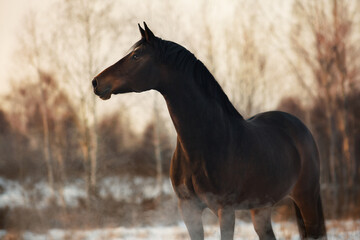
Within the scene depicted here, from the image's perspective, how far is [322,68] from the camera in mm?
11945

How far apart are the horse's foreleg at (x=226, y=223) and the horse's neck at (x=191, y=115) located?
565mm

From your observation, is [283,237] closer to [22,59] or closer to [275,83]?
[275,83]

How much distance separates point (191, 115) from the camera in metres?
3.22

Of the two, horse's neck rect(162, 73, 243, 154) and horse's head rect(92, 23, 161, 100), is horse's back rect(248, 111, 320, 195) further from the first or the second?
horse's head rect(92, 23, 161, 100)

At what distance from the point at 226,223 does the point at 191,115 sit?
3.14 ft

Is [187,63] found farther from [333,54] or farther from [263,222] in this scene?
[333,54]

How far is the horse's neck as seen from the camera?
3.20m

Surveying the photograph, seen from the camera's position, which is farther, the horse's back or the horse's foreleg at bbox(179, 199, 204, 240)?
the horse's back

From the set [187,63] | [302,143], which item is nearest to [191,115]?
[187,63]

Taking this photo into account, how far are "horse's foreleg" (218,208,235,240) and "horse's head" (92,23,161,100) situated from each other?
1.22m

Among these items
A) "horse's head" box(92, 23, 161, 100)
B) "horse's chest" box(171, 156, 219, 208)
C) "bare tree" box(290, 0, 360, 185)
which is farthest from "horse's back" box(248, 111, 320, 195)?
"bare tree" box(290, 0, 360, 185)

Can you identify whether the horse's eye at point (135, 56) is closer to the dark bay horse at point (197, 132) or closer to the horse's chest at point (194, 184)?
the dark bay horse at point (197, 132)

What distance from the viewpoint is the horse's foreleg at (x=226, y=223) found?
3.08 m

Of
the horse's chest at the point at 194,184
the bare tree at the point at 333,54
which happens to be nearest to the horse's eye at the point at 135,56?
the horse's chest at the point at 194,184
